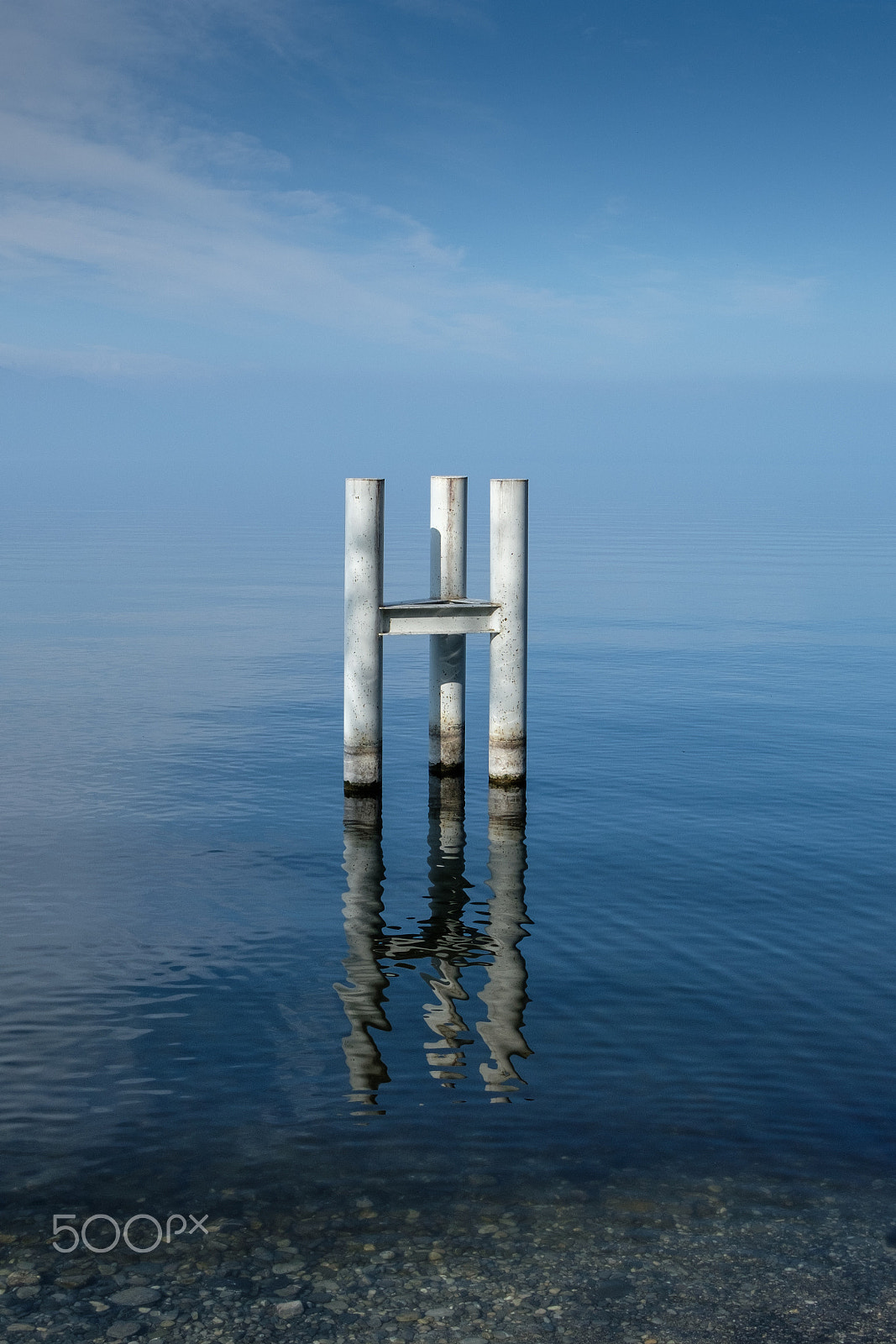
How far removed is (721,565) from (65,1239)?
53.7 metres

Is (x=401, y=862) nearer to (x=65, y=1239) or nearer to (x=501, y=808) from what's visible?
(x=501, y=808)

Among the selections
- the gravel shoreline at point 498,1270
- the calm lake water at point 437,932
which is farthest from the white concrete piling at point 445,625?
the gravel shoreline at point 498,1270

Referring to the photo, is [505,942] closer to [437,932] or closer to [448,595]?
[437,932]

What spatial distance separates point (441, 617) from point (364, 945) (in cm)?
624

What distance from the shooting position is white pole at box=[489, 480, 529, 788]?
18484mm

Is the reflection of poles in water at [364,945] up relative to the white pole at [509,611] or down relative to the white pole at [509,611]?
down

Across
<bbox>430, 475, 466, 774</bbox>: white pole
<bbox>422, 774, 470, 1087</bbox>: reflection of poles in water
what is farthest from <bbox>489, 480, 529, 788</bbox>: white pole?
<bbox>422, 774, 470, 1087</bbox>: reflection of poles in water

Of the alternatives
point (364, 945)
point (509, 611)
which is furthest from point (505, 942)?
point (509, 611)

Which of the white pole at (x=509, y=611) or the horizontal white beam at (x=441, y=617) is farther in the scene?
the white pole at (x=509, y=611)

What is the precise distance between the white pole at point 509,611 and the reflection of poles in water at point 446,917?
50.6 inches

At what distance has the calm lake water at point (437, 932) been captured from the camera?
9477 millimetres

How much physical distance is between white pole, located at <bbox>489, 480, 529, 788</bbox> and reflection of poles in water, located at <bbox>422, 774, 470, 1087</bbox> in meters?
1.28

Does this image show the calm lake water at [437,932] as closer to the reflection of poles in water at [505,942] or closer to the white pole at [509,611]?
the reflection of poles in water at [505,942]

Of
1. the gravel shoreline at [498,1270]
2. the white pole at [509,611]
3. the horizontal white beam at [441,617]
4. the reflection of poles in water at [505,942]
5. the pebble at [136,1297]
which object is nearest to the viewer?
the gravel shoreline at [498,1270]
